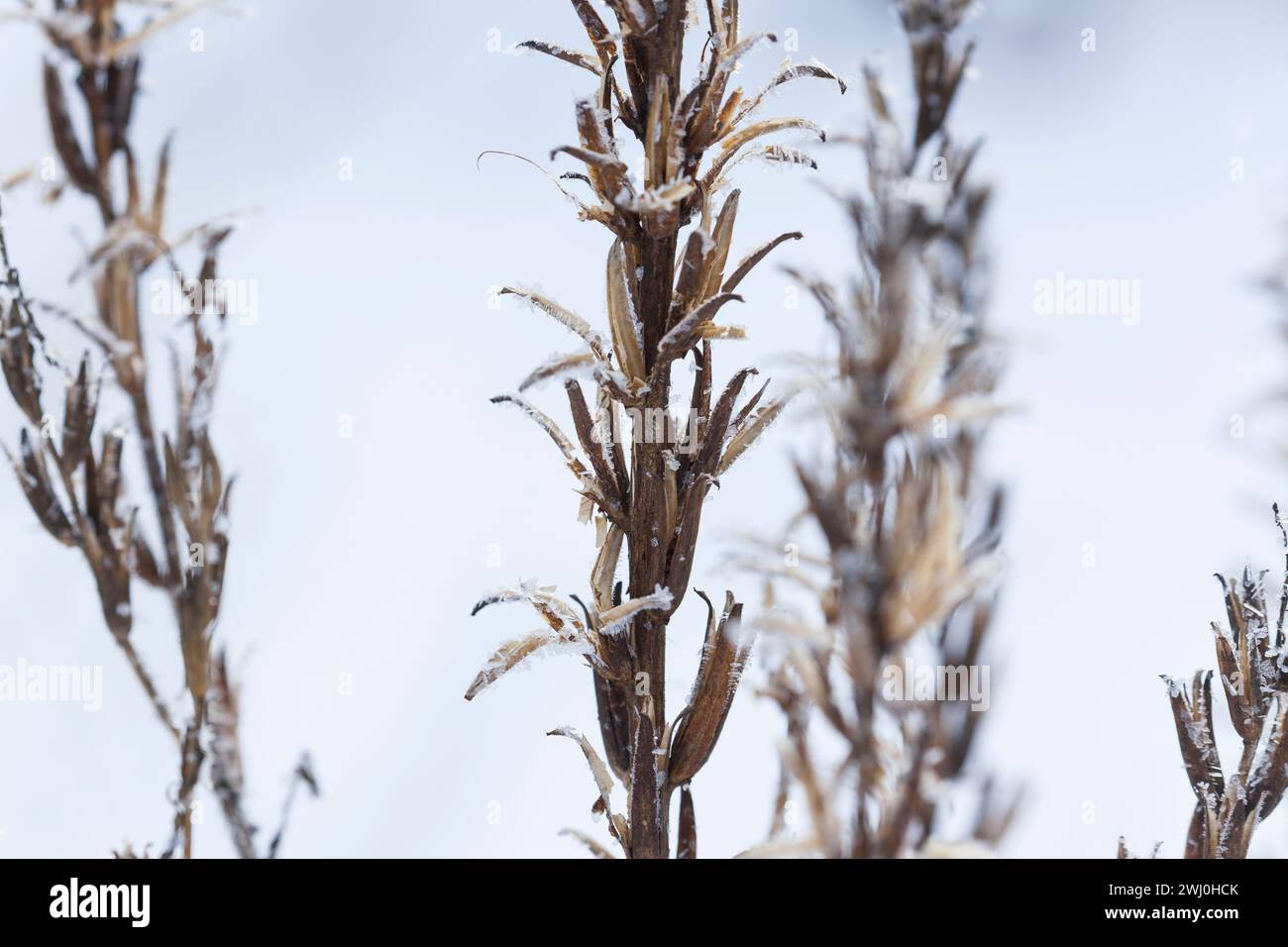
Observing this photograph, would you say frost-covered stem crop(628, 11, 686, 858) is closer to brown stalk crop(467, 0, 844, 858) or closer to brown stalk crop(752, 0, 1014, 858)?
brown stalk crop(467, 0, 844, 858)

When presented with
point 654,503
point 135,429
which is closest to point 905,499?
point 654,503

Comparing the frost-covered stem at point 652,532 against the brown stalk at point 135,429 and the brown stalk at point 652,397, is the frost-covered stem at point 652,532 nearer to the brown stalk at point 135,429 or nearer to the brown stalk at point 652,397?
the brown stalk at point 652,397

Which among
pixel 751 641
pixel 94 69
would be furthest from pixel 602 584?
pixel 94 69

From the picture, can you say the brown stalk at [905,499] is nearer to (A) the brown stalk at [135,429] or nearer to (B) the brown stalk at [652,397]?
(B) the brown stalk at [652,397]

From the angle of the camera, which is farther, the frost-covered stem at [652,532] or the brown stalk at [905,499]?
the frost-covered stem at [652,532]

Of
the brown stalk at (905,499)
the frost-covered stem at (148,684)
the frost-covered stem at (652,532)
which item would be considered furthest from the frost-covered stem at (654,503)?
the frost-covered stem at (148,684)

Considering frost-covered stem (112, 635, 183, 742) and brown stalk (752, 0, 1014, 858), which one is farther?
frost-covered stem (112, 635, 183, 742)

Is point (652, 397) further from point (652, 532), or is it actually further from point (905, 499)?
point (905, 499)

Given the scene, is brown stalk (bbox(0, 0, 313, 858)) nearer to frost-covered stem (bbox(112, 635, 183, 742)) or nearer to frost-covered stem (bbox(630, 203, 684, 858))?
frost-covered stem (bbox(112, 635, 183, 742))

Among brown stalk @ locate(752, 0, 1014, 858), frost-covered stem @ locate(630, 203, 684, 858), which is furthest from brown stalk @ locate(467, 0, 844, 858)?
brown stalk @ locate(752, 0, 1014, 858)

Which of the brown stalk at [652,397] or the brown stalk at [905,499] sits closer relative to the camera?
the brown stalk at [905,499]

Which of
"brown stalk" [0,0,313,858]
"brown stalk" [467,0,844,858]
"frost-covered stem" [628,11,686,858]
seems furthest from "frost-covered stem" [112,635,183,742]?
"frost-covered stem" [628,11,686,858]

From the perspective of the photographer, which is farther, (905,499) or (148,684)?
(148,684)
